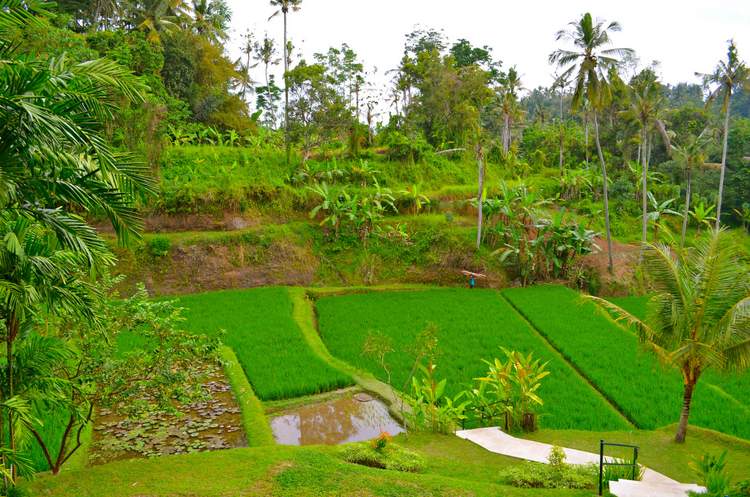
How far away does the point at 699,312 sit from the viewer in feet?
31.3

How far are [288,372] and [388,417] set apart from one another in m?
2.77

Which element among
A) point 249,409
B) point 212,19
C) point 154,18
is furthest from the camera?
point 212,19

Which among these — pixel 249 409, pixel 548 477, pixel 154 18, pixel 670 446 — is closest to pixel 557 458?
pixel 548 477

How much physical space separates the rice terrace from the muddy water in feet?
0.19

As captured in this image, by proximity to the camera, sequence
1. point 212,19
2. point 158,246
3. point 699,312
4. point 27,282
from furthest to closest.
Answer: point 212,19 → point 158,246 → point 699,312 → point 27,282

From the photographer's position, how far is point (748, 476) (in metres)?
8.37

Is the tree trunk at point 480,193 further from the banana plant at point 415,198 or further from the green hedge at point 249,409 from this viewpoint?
the green hedge at point 249,409

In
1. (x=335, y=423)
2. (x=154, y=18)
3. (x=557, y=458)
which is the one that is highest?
(x=154, y=18)

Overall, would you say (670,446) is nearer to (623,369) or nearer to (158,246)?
(623,369)

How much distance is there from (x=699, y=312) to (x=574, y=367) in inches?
199

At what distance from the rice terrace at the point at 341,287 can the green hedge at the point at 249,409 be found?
6 centimetres

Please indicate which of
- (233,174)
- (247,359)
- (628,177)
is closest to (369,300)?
(247,359)

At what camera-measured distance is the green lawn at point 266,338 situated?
12662 millimetres

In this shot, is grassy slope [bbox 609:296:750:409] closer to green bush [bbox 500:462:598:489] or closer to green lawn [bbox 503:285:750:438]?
green lawn [bbox 503:285:750:438]
